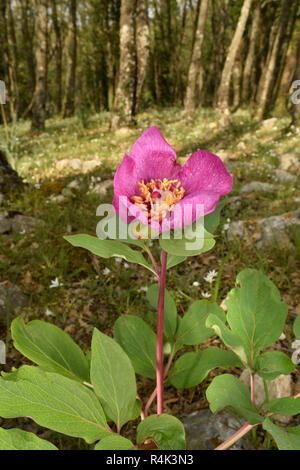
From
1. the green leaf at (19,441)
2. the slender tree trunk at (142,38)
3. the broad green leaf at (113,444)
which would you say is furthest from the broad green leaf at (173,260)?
the slender tree trunk at (142,38)

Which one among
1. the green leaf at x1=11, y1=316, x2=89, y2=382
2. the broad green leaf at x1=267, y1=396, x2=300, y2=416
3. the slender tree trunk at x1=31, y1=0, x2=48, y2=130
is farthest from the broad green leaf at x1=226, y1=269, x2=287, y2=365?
the slender tree trunk at x1=31, y1=0, x2=48, y2=130

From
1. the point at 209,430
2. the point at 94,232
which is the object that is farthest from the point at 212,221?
the point at 94,232

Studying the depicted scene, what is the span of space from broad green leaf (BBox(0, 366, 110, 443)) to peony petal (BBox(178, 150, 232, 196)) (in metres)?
0.70

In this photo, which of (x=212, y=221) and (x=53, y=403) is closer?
(x=53, y=403)

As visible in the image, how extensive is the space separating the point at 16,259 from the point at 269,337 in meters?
2.77

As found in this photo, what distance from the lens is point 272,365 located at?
3.73 feet

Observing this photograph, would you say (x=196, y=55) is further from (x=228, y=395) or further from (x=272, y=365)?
(x=228, y=395)

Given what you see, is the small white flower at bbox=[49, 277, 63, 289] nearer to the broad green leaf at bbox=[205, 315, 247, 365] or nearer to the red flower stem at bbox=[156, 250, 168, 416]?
the red flower stem at bbox=[156, 250, 168, 416]

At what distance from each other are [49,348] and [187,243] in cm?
76

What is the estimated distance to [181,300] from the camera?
2777mm

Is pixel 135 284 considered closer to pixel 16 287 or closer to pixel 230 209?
pixel 16 287

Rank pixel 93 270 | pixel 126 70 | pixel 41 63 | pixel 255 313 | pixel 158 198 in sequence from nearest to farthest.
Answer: pixel 158 198
pixel 255 313
pixel 93 270
pixel 126 70
pixel 41 63

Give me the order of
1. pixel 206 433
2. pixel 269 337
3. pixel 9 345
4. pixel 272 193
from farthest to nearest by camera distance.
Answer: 1. pixel 272 193
2. pixel 9 345
3. pixel 206 433
4. pixel 269 337
